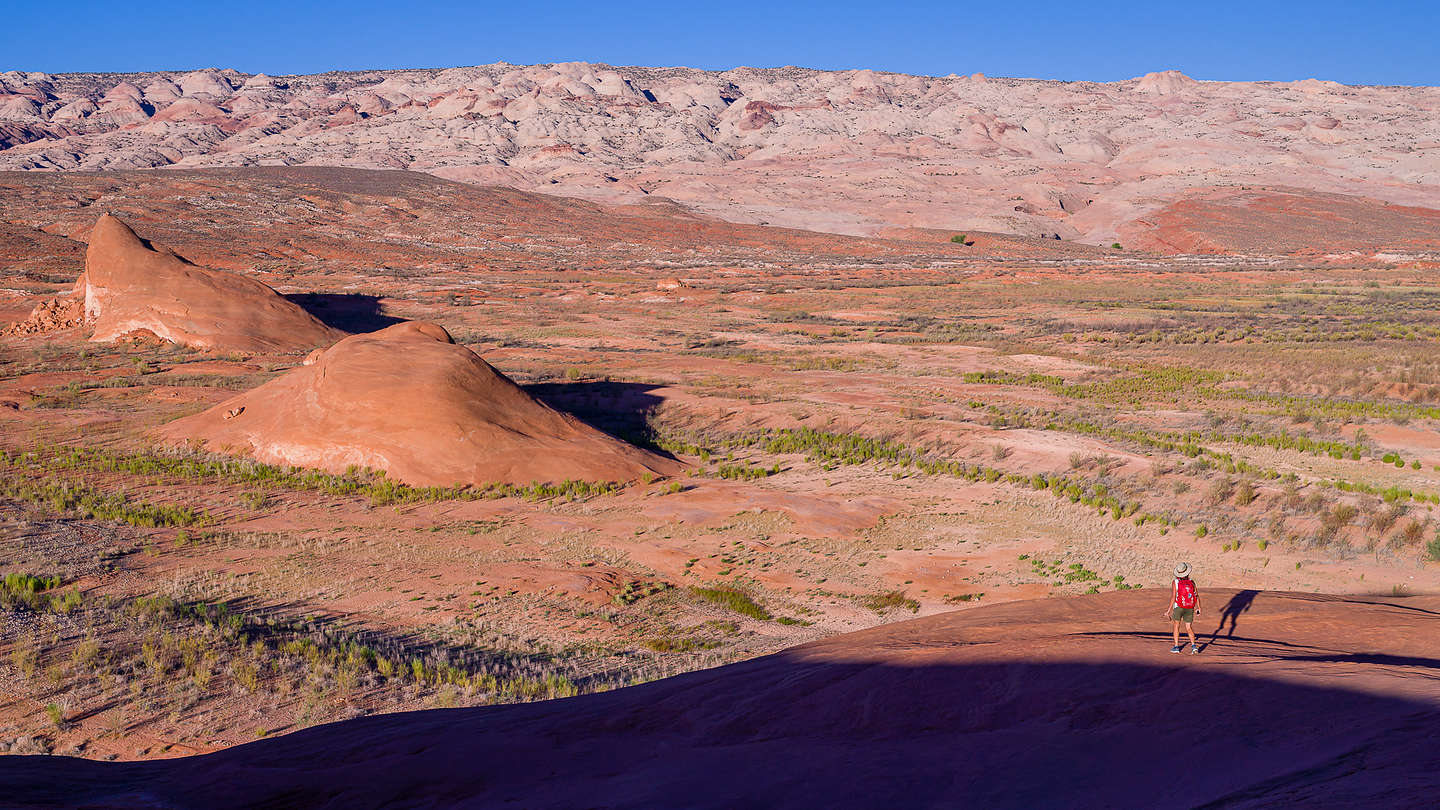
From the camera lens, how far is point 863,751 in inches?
247

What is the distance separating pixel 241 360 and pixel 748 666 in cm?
2789

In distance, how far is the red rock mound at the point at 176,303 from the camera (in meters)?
32.8

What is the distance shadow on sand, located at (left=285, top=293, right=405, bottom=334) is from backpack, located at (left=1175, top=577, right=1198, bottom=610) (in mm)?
38256

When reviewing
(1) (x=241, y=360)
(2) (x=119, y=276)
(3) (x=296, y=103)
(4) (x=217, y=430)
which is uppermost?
(3) (x=296, y=103)

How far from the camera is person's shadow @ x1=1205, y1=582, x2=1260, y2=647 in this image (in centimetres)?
875

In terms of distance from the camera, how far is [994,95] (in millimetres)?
165500

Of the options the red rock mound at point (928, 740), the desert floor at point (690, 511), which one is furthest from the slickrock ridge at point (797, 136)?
the red rock mound at point (928, 740)


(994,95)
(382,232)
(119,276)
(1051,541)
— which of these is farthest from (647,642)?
(994,95)

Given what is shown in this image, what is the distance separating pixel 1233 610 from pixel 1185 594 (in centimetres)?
222

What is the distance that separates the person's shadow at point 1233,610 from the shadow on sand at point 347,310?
123 feet

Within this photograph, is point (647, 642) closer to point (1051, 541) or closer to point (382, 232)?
point (1051, 541)

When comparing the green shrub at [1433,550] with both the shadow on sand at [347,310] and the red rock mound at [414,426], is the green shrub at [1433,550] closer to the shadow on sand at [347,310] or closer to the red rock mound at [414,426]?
the red rock mound at [414,426]

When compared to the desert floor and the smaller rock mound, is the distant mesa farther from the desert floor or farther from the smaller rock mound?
the smaller rock mound

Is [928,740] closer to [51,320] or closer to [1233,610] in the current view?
[1233,610]
